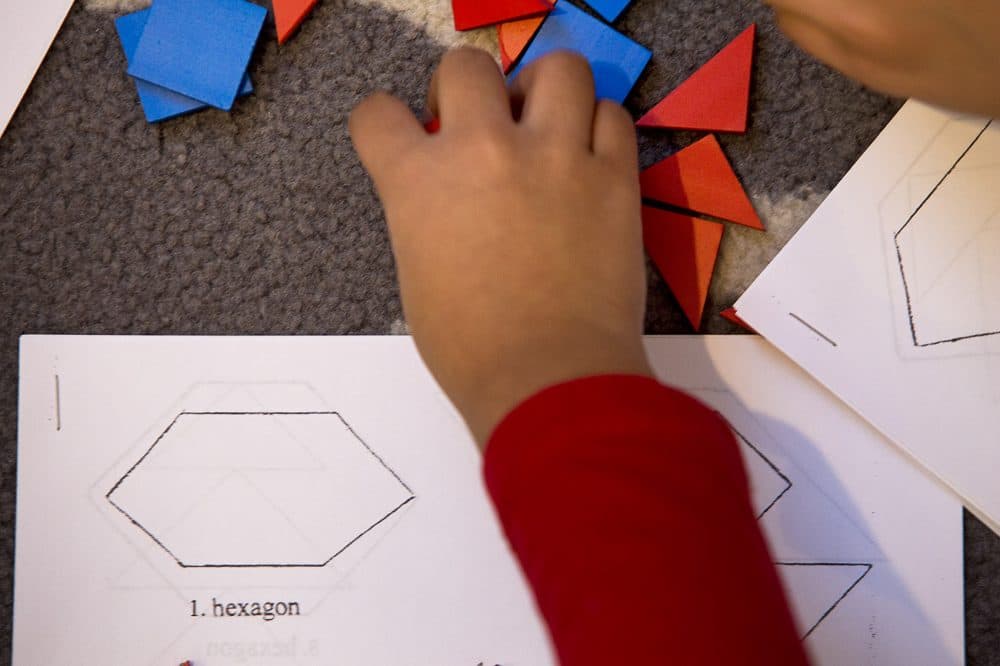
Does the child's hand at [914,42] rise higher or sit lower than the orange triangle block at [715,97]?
lower

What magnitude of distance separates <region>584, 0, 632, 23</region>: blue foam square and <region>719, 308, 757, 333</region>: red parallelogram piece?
0.52 feet

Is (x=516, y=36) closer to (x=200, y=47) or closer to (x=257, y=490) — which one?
(x=200, y=47)

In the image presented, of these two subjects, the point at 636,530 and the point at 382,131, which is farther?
the point at 382,131

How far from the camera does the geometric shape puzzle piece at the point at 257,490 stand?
42cm

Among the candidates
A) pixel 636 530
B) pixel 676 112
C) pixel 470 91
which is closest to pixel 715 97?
pixel 676 112

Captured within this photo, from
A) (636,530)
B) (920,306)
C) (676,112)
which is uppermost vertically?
(676,112)

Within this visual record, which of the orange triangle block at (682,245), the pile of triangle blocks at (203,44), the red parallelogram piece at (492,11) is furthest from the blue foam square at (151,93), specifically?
the orange triangle block at (682,245)

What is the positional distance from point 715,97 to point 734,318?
4.4 inches

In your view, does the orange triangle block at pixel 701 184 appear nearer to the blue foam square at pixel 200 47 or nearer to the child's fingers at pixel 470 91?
the child's fingers at pixel 470 91

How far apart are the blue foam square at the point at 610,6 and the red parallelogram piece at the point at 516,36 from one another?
25 mm

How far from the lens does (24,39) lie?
1.38 feet

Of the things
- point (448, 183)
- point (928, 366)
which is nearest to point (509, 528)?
point (448, 183)

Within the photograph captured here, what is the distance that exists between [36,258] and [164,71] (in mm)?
117

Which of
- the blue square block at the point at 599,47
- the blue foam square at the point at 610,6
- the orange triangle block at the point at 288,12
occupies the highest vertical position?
the orange triangle block at the point at 288,12
